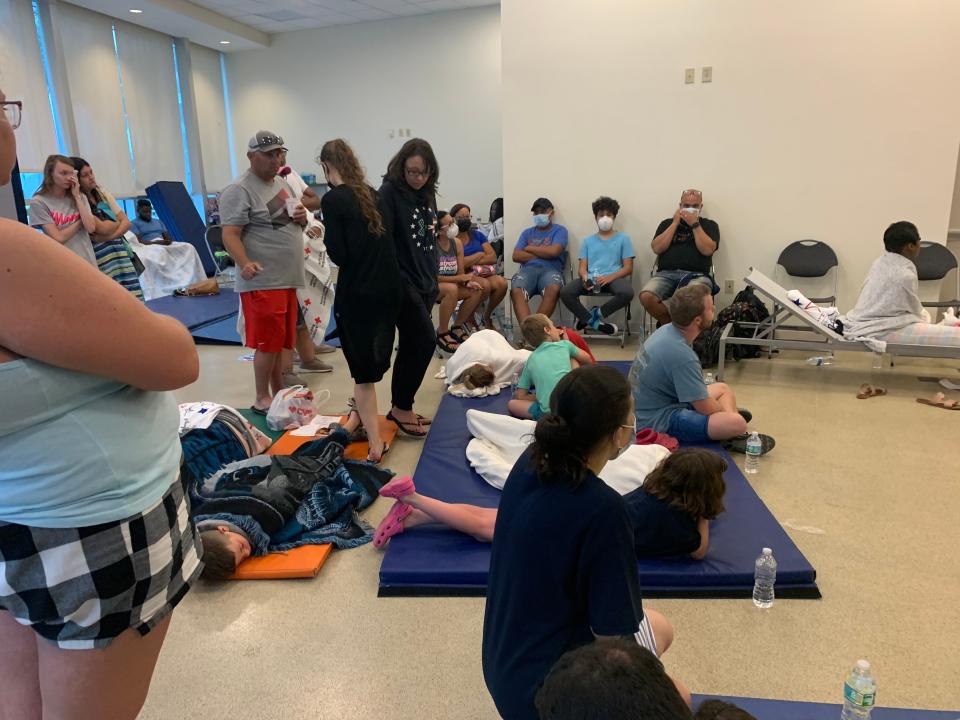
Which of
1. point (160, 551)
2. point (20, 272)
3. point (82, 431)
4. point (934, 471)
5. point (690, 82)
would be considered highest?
point (690, 82)

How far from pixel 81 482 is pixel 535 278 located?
533 centimetres

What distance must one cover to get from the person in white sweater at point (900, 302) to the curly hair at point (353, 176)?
3.24 m

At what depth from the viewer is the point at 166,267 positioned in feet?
25.7

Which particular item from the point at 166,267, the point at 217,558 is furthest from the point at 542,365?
the point at 166,267

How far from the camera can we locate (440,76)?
9773 mm

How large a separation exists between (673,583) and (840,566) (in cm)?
68

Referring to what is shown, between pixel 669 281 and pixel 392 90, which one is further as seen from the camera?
pixel 392 90

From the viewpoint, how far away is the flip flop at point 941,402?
4.14 metres

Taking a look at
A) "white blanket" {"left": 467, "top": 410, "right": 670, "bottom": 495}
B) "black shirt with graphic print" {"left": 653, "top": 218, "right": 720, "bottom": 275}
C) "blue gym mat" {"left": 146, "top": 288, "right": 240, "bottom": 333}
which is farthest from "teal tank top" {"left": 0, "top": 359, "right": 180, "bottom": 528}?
"blue gym mat" {"left": 146, "top": 288, "right": 240, "bottom": 333}

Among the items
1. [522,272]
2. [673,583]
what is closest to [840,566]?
[673,583]

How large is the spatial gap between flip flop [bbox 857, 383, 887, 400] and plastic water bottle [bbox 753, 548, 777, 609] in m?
2.56

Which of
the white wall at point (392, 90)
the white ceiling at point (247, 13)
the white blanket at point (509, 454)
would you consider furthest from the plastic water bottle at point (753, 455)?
the white ceiling at point (247, 13)

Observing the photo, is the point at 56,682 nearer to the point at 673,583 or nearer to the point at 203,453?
the point at 673,583

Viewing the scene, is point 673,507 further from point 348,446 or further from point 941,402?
point 941,402
